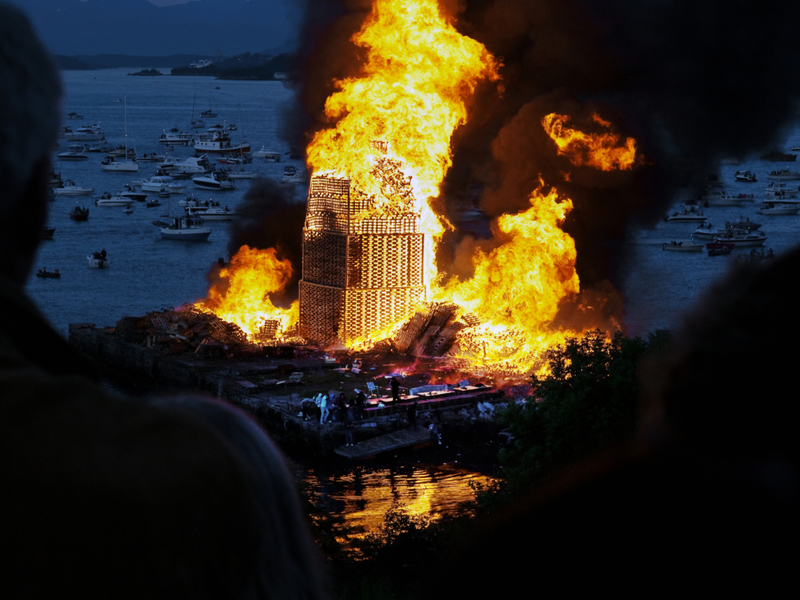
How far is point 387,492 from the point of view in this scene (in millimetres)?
26141

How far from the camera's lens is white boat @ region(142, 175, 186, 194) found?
104 metres

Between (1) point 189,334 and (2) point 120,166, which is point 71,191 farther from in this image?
(1) point 189,334

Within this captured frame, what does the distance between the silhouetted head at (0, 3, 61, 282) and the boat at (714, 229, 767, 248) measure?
262ft

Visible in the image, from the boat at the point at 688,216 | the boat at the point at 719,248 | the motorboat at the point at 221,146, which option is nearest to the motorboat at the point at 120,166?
the motorboat at the point at 221,146

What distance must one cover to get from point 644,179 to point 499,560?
43.1 metres

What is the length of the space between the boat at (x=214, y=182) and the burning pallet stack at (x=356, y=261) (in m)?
77.2

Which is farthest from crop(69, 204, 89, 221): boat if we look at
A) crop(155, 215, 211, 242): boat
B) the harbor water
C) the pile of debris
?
the pile of debris

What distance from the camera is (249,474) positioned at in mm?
1719

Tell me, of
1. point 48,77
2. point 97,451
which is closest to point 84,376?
point 97,451

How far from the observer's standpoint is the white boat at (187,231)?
8212cm

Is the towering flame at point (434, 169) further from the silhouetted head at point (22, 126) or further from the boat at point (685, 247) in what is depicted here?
the boat at point (685, 247)

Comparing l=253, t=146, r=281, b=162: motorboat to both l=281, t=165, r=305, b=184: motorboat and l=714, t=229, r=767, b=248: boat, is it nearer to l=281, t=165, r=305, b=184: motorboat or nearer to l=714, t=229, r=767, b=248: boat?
l=281, t=165, r=305, b=184: motorboat

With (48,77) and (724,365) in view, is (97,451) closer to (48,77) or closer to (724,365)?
(48,77)

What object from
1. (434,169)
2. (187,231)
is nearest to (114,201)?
(187,231)
